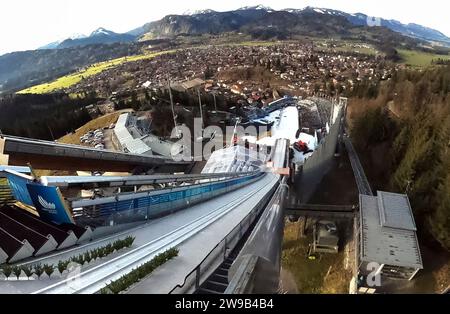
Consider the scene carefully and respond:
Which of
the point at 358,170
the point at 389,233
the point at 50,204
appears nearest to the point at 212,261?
the point at 50,204

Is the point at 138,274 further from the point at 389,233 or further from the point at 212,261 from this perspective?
the point at 389,233

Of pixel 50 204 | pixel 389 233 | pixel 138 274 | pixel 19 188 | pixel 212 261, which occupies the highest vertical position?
pixel 19 188

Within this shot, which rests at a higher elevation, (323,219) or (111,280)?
(111,280)

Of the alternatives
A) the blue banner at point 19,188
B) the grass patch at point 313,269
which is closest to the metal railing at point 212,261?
the blue banner at point 19,188

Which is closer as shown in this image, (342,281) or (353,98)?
(342,281)
